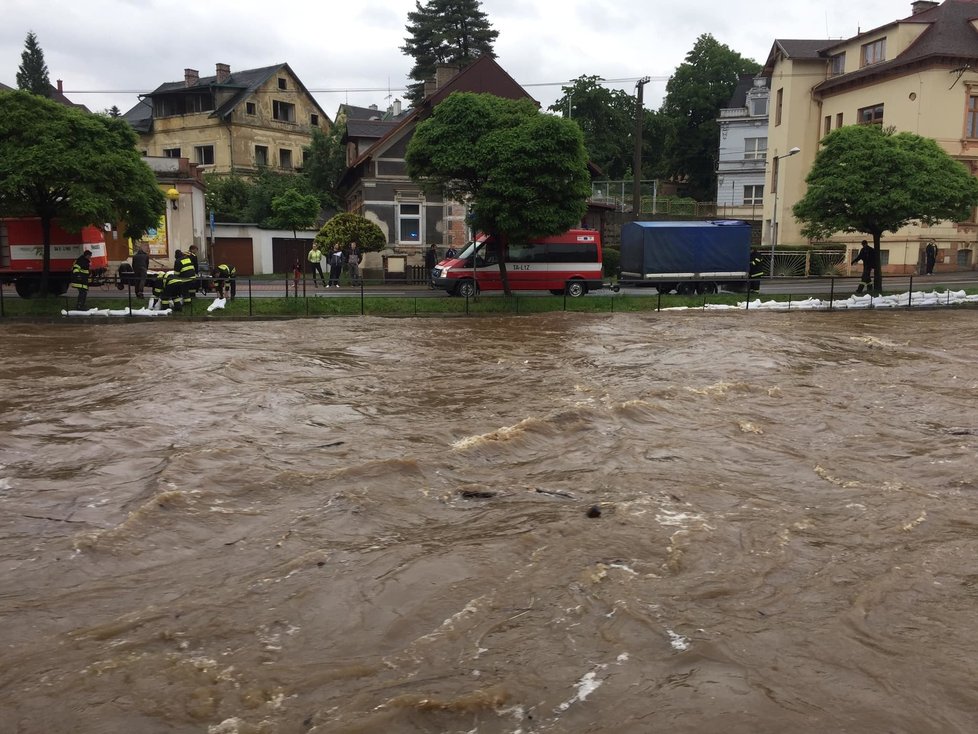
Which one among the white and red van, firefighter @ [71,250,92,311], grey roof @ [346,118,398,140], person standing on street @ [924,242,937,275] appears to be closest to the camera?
firefighter @ [71,250,92,311]

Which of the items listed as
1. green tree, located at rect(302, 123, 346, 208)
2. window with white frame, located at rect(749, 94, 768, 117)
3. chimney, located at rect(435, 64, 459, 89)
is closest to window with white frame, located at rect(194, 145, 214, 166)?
green tree, located at rect(302, 123, 346, 208)

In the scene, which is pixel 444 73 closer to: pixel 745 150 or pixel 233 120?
pixel 233 120

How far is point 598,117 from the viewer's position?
62.2 m

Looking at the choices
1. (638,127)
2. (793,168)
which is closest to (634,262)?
(638,127)

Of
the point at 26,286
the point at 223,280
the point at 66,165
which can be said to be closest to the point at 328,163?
the point at 26,286

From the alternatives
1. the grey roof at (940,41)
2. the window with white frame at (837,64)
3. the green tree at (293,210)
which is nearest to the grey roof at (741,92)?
the window with white frame at (837,64)

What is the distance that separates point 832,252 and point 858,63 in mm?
9906

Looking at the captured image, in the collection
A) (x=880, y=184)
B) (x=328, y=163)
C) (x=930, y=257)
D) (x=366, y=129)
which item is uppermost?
(x=366, y=129)

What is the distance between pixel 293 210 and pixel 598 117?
27.2 meters

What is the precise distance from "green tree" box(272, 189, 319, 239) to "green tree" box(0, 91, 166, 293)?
19.5m

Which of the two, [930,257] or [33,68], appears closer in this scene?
[930,257]

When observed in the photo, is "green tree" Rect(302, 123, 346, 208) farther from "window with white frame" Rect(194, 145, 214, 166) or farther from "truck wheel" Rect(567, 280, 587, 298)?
"truck wheel" Rect(567, 280, 587, 298)

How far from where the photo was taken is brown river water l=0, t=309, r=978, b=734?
4.71 m

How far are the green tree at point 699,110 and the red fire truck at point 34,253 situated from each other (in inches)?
1917
